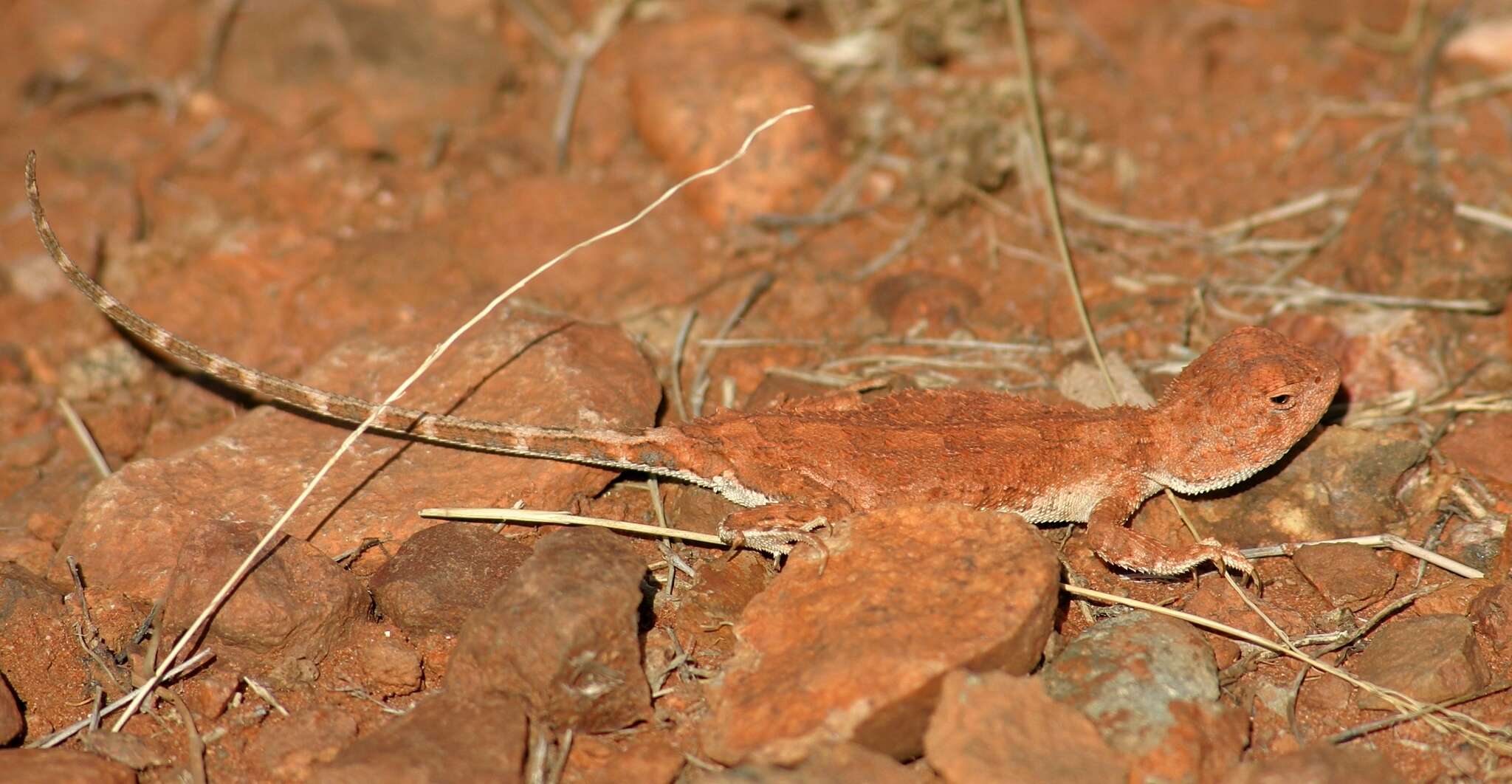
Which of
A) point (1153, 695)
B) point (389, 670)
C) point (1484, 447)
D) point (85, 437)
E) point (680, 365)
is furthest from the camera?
point (680, 365)

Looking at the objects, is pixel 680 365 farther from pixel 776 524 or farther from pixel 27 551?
pixel 27 551

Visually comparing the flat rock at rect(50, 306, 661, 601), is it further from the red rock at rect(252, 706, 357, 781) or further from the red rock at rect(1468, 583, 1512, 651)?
the red rock at rect(1468, 583, 1512, 651)

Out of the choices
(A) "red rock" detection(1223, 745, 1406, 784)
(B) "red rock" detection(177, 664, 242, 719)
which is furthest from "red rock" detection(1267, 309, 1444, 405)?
(B) "red rock" detection(177, 664, 242, 719)

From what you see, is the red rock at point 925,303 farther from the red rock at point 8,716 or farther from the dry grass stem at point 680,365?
the red rock at point 8,716

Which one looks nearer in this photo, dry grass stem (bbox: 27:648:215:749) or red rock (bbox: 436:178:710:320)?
dry grass stem (bbox: 27:648:215:749)

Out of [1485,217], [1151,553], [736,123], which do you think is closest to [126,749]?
[1151,553]

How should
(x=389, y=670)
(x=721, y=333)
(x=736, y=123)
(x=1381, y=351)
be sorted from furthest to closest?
(x=736, y=123) → (x=721, y=333) → (x=1381, y=351) → (x=389, y=670)

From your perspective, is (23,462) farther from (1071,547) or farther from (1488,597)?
(1488,597)

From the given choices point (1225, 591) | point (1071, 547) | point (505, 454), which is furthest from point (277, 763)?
point (1225, 591)
